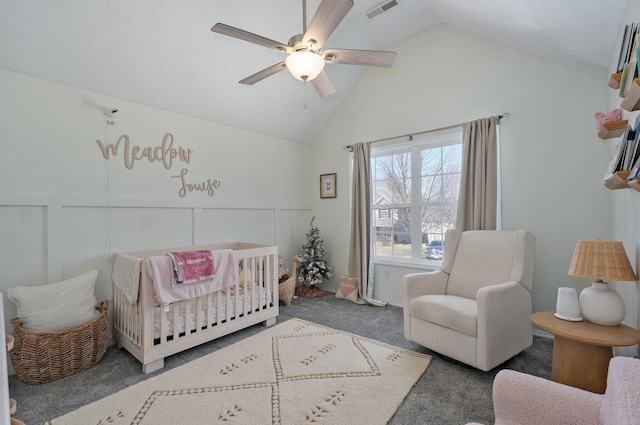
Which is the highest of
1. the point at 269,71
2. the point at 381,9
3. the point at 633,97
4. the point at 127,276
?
the point at 381,9

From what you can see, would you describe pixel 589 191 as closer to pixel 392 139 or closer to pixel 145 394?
pixel 392 139

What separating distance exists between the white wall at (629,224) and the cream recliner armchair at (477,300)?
53 centimetres

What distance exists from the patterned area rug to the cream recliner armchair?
0.30 meters

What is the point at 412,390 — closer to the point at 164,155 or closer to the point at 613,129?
the point at 613,129

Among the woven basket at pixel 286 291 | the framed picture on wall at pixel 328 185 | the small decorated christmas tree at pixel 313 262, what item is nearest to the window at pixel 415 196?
the framed picture on wall at pixel 328 185

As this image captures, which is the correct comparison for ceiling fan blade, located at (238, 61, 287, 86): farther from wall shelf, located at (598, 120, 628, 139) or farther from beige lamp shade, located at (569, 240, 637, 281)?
beige lamp shade, located at (569, 240, 637, 281)

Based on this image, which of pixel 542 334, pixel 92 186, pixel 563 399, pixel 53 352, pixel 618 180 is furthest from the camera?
pixel 542 334

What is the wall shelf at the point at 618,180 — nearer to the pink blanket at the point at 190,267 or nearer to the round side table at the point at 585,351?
the round side table at the point at 585,351

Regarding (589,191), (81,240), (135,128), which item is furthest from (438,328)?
(135,128)

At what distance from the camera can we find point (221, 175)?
11.9 ft

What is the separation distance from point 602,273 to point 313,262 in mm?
3097

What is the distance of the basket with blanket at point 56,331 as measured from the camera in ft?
6.62

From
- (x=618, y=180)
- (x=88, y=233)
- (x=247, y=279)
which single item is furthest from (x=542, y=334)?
(x=88, y=233)

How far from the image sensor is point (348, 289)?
3.98 meters
